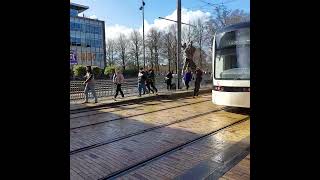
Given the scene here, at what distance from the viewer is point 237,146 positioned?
6555 mm

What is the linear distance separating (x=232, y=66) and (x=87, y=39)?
2580 inches

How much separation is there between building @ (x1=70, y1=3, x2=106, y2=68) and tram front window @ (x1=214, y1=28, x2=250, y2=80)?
199ft

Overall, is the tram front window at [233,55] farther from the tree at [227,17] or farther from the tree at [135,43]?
the tree at [135,43]

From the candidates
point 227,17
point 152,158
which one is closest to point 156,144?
point 152,158

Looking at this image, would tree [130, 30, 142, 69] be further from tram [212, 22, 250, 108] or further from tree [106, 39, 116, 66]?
tram [212, 22, 250, 108]

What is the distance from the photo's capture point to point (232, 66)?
11.1 metres

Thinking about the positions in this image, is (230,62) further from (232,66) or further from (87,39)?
(87,39)

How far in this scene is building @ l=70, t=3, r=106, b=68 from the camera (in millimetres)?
69938

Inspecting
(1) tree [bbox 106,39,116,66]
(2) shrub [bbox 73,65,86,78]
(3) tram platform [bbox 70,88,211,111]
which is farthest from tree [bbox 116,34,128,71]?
(3) tram platform [bbox 70,88,211,111]

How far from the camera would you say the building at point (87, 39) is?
69938 mm
